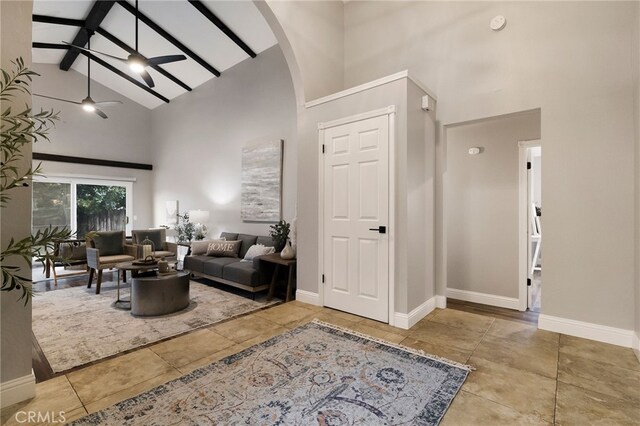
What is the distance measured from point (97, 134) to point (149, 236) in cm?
430

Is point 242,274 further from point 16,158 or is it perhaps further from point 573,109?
point 573,109

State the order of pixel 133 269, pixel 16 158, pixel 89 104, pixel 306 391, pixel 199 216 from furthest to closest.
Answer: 1. pixel 199 216
2. pixel 89 104
3. pixel 133 269
4. pixel 306 391
5. pixel 16 158

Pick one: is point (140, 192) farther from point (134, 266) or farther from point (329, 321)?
point (329, 321)

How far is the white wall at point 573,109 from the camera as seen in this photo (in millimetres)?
2627

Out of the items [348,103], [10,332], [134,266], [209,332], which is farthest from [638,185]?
[134,266]

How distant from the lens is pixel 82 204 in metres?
8.28

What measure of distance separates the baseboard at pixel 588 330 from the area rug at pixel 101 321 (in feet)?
10.4

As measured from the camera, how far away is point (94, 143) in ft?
27.6

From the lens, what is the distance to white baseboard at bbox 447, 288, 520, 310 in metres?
3.75

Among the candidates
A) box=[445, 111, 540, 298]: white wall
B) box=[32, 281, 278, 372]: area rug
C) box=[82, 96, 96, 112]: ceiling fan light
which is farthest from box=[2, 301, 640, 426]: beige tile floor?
box=[82, 96, 96, 112]: ceiling fan light

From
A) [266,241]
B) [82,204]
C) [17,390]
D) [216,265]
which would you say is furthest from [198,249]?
[82,204]

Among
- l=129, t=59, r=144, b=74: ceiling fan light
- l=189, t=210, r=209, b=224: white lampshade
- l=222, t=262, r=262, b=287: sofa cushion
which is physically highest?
l=129, t=59, r=144, b=74: ceiling fan light

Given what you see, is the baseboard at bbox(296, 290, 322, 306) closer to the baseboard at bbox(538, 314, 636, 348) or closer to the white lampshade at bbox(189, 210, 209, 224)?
the baseboard at bbox(538, 314, 636, 348)

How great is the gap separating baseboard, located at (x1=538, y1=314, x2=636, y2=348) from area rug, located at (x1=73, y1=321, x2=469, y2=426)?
1351 mm
